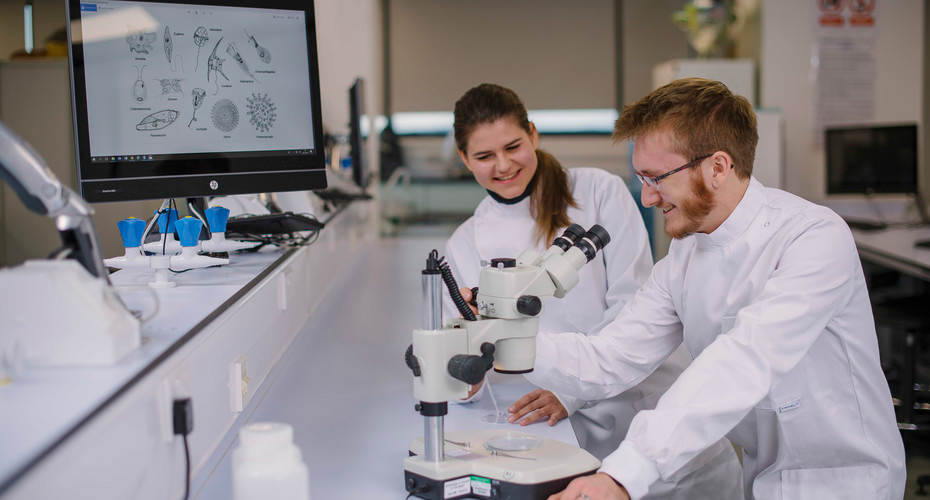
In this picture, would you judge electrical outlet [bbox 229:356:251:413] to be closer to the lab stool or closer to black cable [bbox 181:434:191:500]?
black cable [bbox 181:434:191:500]

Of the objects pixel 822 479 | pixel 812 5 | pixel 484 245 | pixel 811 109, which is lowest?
pixel 822 479

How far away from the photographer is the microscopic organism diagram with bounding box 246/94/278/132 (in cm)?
161

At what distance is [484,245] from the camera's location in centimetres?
205

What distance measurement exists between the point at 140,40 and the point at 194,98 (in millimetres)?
138

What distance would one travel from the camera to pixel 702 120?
4.57ft

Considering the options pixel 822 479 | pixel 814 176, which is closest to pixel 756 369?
pixel 822 479

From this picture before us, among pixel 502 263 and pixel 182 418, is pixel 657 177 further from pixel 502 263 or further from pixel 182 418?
pixel 182 418

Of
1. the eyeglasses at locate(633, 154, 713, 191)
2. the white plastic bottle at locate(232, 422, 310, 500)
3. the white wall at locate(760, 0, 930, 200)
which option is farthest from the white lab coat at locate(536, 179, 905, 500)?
the white wall at locate(760, 0, 930, 200)

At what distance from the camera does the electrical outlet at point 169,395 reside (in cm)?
98

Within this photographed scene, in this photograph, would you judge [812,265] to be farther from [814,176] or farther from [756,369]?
[814,176]

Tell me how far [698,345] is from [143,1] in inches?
48.4

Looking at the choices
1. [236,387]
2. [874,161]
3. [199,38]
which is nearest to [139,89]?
[199,38]

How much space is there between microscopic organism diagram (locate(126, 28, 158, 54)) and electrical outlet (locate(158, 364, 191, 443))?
2.20 ft

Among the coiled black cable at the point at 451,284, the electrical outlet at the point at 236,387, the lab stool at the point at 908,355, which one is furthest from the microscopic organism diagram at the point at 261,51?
the lab stool at the point at 908,355
